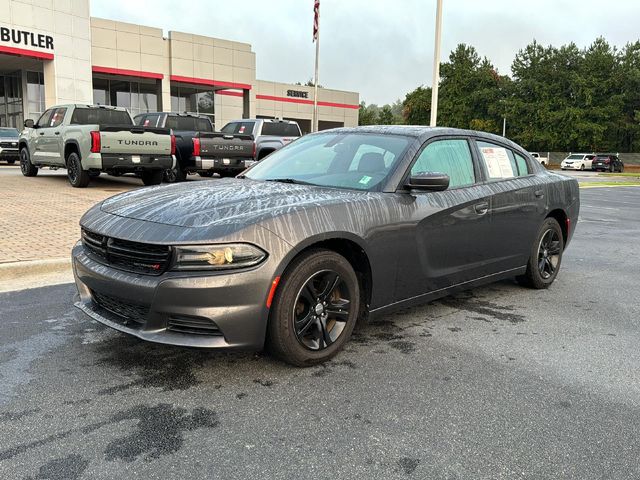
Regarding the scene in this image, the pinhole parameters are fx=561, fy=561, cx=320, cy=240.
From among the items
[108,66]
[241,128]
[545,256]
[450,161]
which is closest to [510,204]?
[450,161]

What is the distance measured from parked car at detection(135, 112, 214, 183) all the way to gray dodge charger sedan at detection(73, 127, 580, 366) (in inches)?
409

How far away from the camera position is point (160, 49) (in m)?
37.1

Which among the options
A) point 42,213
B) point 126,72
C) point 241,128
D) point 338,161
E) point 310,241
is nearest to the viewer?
point 310,241

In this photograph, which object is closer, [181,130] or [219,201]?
[219,201]

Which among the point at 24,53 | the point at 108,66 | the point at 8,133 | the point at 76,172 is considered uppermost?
the point at 108,66

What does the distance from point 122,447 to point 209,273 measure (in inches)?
38.3

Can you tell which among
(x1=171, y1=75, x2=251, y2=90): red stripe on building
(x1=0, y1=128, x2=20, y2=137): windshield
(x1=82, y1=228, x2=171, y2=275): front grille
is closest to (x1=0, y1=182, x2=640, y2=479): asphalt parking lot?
(x1=82, y1=228, x2=171, y2=275): front grille

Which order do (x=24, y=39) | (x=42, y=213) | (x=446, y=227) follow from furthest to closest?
(x=24, y=39)
(x=42, y=213)
(x=446, y=227)

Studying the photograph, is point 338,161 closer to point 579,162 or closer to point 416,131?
point 416,131

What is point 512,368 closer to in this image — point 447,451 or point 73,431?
point 447,451

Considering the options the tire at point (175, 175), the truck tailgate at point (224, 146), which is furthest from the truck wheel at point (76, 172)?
the truck tailgate at point (224, 146)

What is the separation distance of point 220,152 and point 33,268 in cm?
880

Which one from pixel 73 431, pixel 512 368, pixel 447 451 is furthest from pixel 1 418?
pixel 512 368

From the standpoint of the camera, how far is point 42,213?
29.9 feet
